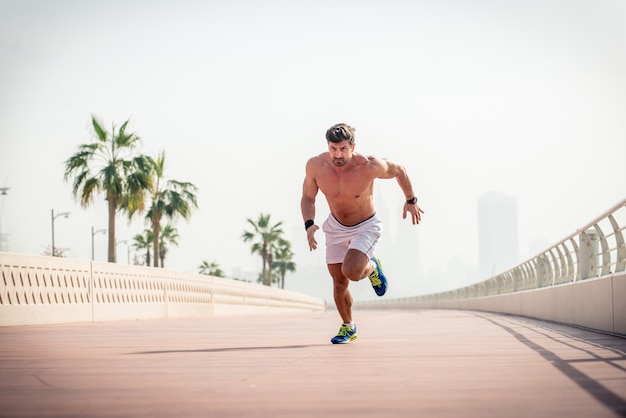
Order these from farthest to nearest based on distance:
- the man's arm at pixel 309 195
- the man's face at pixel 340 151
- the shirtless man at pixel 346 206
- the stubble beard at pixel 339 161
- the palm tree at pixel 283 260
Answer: the palm tree at pixel 283 260, the man's arm at pixel 309 195, the shirtless man at pixel 346 206, the stubble beard at pixel 339 161, the man's face at pixel 340 151

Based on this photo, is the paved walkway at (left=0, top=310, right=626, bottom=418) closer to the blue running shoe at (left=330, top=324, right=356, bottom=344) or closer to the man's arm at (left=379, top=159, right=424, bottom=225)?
the blue running shoe at (left=330, top=324, right=356, bottom=344)

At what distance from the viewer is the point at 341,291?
10547mm

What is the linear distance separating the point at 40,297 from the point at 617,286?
34.4 feet

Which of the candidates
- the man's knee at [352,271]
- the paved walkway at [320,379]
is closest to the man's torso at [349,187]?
the man's knee at [352,271]

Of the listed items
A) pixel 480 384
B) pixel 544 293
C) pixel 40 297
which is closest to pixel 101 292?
pixel 40 297

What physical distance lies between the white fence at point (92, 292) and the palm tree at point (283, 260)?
67.6 metres

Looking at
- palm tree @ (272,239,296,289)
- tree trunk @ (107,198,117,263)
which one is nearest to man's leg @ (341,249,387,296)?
tree trunk @ (107,198,117,263)

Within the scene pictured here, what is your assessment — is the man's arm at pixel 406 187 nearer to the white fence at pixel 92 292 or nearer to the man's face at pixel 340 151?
the man's face at pixel 340 151

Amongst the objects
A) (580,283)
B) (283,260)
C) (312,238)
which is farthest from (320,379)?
(283,260)

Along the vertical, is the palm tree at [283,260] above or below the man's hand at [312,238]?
above

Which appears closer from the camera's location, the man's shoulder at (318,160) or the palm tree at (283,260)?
the man's shoulder at (318,160)

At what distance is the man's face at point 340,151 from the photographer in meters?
9.72

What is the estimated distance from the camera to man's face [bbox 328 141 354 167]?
9719 millimetres

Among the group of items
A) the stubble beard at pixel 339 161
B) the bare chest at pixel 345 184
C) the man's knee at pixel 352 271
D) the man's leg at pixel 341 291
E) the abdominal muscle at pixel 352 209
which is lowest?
the man's leg at pixel 341 291
